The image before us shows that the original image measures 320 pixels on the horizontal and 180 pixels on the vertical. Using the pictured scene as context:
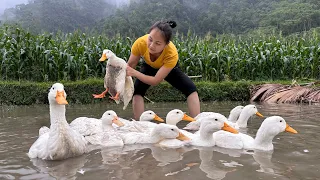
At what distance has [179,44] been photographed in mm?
12320

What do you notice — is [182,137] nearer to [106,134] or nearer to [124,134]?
[124,134]

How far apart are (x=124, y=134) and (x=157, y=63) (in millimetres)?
1338

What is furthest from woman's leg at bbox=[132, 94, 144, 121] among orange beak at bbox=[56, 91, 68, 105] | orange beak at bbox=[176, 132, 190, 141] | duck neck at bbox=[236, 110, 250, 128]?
orange beak at bbox=[56, 91, 68, 105]

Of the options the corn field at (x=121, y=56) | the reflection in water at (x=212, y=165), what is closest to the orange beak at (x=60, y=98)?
the reflection in water at (x=212, y=165)

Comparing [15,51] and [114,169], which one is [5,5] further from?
[114,169]

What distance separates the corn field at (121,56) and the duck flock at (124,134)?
6043 millimetres

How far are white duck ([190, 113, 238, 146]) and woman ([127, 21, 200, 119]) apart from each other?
1348mm

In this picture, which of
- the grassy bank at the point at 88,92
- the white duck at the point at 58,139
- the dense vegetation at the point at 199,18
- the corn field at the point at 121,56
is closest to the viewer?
the white duck at the point at 58,139

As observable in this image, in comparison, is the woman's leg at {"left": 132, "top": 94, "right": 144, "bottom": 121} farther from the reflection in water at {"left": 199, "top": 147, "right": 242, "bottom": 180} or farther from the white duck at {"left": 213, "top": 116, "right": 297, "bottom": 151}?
the reflection in water at {"left": 199, "top": 147, "right": 242, "bottom": 180}

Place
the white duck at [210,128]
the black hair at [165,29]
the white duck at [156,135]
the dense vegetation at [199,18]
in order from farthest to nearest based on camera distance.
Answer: the dense vegetation at [199,18] < the black hair at [165,29] < the white duck at [156,135] < the white duck at [210,128]

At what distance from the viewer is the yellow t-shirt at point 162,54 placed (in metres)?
5.42

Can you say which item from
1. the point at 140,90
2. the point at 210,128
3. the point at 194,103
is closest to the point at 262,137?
the point at 210,128

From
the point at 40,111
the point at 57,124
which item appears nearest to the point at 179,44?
the point at 40,111

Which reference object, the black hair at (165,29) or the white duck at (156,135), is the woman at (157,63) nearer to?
the black hair at (165,29)
